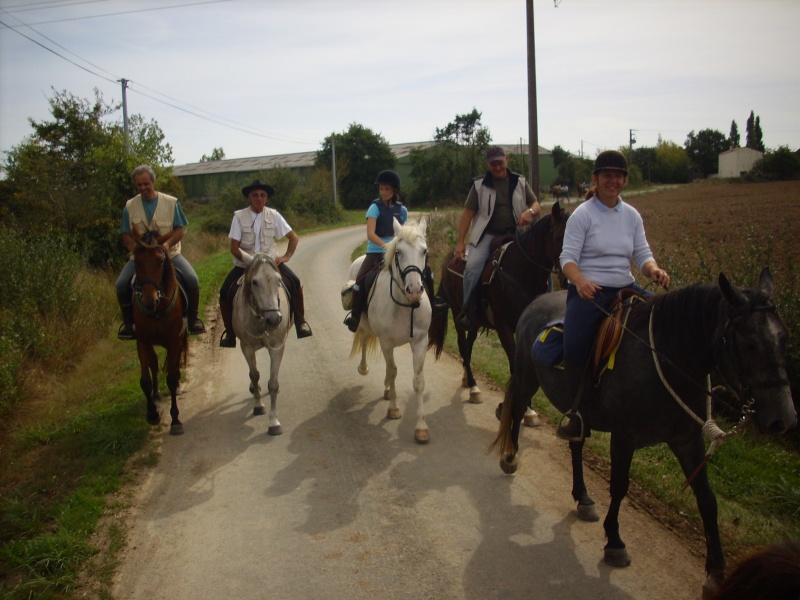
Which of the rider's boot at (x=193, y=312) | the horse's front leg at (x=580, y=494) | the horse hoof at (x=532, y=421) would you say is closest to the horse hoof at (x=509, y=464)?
the horse's front leg at (x=580, y=494)

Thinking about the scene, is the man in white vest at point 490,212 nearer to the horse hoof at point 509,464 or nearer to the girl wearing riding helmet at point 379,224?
the girl wearing riding helmet at point 379,224

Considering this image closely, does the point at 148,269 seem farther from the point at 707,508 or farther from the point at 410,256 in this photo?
the point at 707,508

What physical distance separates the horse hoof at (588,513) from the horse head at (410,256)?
2.74m

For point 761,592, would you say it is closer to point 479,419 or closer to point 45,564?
point 45,564

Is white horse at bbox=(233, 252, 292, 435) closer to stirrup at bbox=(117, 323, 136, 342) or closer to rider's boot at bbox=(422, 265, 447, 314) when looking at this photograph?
stirrup at bbox=(117, 323, 136, 342)

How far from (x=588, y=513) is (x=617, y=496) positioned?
753 mm

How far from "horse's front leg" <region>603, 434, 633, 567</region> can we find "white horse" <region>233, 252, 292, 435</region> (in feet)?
13.3

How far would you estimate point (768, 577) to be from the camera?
206cm

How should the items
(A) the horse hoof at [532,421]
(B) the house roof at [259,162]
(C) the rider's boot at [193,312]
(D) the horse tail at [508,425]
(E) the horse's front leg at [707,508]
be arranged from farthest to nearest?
(B) the house roof at [259,162]
(C) the rider's boot at [193,312]
(A) the horse hoof at [532,421]
(D) the horse tail at [508,425]
(E) the horse's front leg at [707,508]

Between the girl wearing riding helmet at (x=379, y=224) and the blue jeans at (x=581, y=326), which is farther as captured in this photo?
the girl wearing riding helmet at (x=379, y=224)

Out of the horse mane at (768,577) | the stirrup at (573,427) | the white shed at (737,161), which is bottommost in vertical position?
the stirrup at (573,427)

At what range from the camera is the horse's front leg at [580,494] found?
5094mm

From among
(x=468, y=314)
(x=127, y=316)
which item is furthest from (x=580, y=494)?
(x=127, y=316)

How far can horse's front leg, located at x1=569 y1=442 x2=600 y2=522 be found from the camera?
5.09 m
